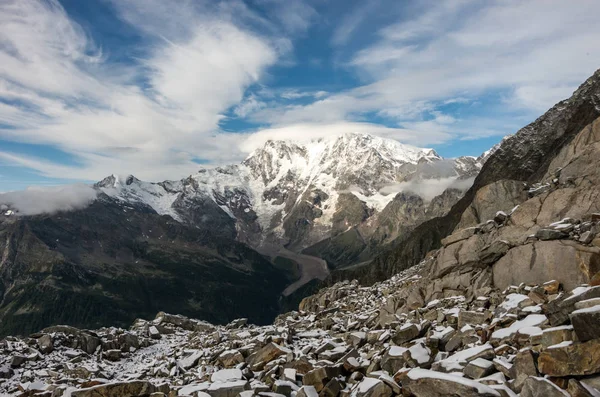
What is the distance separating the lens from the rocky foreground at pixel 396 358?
13.8m

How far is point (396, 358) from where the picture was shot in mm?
19500

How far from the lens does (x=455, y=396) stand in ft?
46.0

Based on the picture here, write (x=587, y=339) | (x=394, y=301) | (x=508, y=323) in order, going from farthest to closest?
(x=394, y=301) → (x=508, y=323) → (x=587, y=339)

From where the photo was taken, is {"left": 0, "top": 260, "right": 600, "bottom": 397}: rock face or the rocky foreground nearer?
the rocky foreground

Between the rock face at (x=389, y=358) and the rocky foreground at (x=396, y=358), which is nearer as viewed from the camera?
the rocky foreground at (x=396, y=358)

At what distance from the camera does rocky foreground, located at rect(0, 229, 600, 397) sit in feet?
45.1

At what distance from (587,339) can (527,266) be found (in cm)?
1398

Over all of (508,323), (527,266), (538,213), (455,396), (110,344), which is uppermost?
(538,213)

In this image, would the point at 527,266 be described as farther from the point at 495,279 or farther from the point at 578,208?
the point at 578,208

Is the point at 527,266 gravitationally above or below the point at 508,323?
above

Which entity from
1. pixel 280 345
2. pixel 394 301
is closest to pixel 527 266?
pixel 394 301

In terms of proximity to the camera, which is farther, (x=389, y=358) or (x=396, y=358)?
(x=389, y=358)

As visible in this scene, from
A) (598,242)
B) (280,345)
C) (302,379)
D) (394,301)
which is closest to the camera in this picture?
(302,379)

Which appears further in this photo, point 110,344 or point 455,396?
point 110,344
